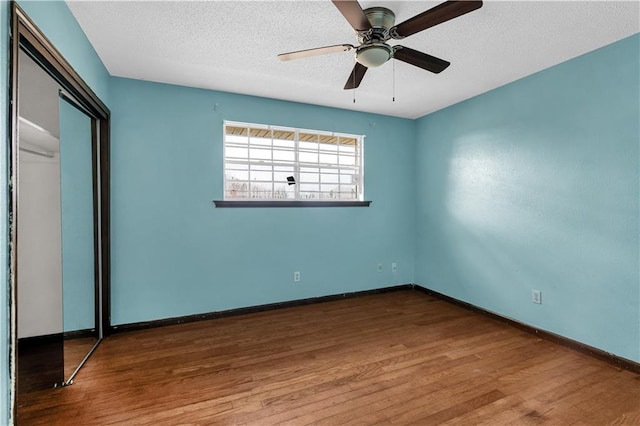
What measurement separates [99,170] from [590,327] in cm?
447

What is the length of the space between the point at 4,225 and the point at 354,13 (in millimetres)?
1884

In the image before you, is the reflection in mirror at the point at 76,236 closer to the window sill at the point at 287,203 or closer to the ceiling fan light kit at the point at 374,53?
the window sill at the point at 287,203

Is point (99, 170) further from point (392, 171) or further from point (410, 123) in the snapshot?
point (410, 123)

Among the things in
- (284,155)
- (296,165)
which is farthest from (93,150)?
(296,165)

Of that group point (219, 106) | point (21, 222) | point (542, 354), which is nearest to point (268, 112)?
point (219, 106)

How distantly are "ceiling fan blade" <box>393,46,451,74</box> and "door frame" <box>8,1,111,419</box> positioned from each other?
6.34 ft

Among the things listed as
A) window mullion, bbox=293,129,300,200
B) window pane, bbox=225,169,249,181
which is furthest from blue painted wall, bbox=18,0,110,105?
window mullion, bbox=293,129,300,200

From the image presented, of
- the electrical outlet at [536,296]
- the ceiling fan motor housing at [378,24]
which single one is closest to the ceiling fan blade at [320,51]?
the ceiling fan motor housing at [378,24]

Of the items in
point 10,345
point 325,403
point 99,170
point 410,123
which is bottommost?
point 325,403

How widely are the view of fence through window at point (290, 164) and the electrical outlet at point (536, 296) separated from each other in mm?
2187

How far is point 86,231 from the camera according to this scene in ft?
7.72

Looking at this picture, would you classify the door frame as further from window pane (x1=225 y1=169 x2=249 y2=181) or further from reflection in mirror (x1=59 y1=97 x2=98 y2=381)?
window pane (x1=225 y1=169 x2=249 y2=181)

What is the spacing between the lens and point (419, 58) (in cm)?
202

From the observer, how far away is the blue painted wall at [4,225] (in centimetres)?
117
